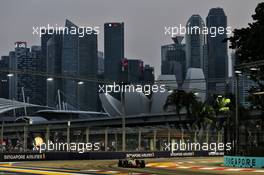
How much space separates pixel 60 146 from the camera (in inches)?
1843

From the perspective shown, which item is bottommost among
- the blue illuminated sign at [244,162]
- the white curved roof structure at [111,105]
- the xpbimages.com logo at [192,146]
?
the xpbimages.com logo at [192,146]

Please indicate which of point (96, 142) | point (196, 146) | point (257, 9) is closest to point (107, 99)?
point (196, 146)

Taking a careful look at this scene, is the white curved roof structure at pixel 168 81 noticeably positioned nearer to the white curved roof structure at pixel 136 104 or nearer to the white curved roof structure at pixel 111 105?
the white curved roof structure at pixel 136 104

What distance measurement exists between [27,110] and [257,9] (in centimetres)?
15358

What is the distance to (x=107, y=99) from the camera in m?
160

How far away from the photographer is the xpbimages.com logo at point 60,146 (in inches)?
1762

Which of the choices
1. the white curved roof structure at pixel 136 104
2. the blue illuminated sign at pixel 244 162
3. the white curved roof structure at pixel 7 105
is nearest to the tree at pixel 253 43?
the blue illuminated sign at pixel 244 162

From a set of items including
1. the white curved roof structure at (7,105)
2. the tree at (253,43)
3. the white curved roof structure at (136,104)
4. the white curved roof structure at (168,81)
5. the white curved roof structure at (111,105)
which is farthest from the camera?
the white curved roof structure at (7,105)

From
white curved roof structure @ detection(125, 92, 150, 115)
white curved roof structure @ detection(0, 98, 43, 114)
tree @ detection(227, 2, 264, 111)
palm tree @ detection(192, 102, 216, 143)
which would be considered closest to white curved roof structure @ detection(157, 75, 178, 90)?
white curved roof structure @ detection(125, 92, 150, 115)

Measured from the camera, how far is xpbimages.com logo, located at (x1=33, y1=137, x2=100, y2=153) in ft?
147

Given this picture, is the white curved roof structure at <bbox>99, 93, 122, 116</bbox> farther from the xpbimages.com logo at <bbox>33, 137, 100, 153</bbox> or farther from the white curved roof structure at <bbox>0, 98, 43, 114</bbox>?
the xpbimages.com logo at <bbox>33, 137, 100, 153</bbox>

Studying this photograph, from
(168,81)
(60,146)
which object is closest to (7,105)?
(168,81)

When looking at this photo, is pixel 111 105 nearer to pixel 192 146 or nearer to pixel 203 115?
pixel 203 115

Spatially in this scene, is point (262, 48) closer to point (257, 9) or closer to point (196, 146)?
point (257, 9)
